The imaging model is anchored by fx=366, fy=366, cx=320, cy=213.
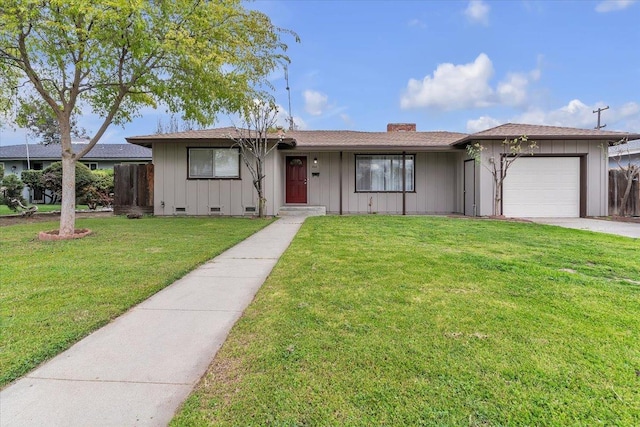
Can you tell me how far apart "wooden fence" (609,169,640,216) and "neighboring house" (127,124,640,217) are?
1.55ft

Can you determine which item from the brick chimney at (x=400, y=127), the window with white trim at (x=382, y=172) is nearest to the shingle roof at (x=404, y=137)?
the window with white trim at (x=382, y=172)

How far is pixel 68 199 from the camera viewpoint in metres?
8.11

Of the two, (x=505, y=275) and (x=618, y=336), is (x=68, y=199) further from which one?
(x=618, y=336)

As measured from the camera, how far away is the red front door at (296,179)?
1500cm

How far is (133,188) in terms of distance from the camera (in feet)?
45.2

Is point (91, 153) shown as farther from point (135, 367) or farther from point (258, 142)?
point (135, 367)

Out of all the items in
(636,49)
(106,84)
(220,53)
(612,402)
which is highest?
(636,49)

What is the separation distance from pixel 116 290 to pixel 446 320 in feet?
11.3

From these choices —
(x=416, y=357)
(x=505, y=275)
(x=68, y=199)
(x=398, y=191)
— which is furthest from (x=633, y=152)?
(x=68, y=199)

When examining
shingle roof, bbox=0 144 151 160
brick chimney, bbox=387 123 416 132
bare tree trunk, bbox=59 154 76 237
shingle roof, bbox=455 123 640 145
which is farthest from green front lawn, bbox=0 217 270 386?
shingle roof, bbox=0 144 151 160

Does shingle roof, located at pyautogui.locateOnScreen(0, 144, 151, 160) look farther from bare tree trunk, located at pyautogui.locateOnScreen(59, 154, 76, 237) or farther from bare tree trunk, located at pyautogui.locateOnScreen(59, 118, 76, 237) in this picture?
bare tree trunk, located at pyautogui.locateOnScreen(59, 154, 76, 237)

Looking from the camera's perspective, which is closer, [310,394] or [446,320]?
[310,394]

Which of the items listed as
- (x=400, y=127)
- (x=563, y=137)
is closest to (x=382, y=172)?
(x=400, y=127)

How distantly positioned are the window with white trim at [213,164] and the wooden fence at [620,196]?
13305 millimetres
